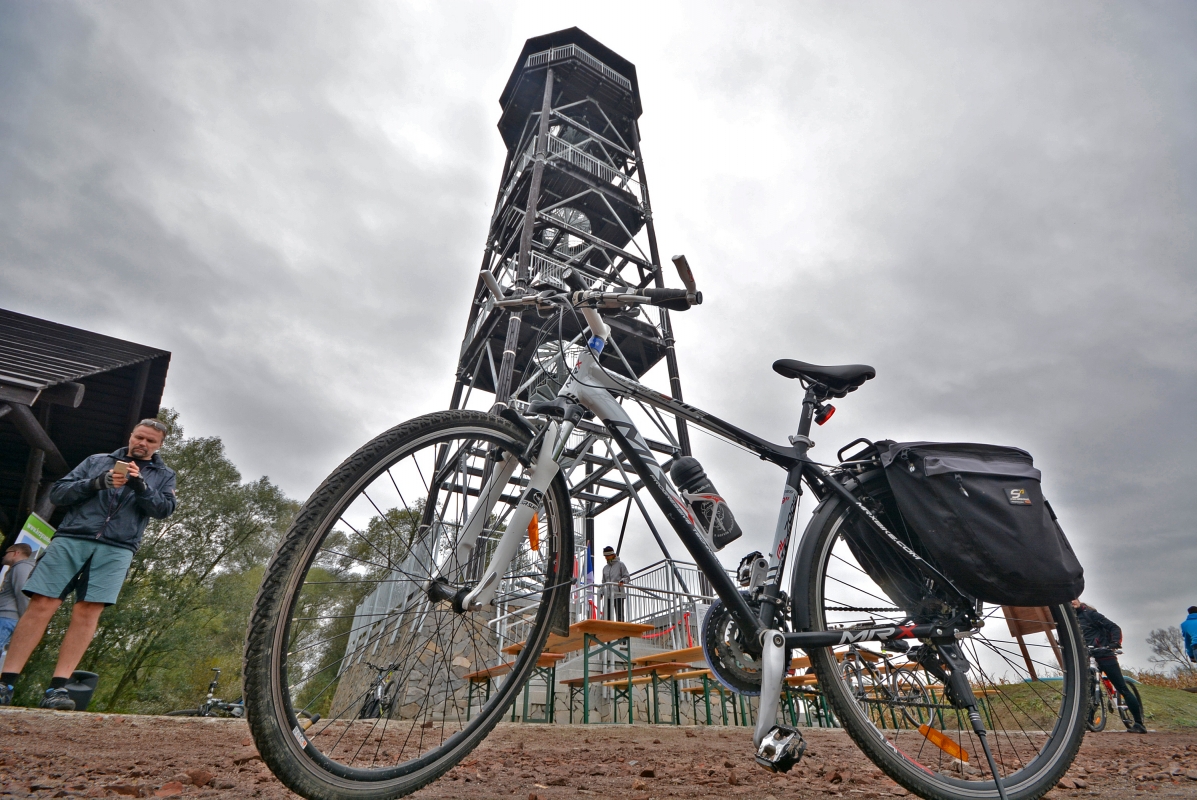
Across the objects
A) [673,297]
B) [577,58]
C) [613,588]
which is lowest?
[673,297]

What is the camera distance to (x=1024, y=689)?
1845 mm

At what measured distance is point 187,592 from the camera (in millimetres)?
16344

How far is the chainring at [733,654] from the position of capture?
5.35 feet

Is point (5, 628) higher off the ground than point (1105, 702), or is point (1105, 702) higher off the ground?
point (5, 628)

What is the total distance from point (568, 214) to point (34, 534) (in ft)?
37.6

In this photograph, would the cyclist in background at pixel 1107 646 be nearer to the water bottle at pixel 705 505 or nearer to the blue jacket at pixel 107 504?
the water bottle at pixel 705 505

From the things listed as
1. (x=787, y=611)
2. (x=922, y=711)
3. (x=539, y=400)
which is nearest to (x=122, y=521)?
(x=539, y=400)

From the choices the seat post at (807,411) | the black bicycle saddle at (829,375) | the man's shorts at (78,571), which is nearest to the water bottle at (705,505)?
the seat post at (807,411)

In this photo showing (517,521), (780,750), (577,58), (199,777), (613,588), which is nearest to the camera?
(780,750)

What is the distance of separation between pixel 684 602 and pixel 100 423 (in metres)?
7.97

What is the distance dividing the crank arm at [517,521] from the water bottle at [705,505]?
0.44 metres

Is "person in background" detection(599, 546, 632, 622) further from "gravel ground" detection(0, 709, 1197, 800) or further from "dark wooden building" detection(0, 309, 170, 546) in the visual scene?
"dark wooden building" detection(0, 309, 170, 546)

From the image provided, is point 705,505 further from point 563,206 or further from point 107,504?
point 563,206

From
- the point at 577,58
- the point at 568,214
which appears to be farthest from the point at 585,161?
the point at 577,58
